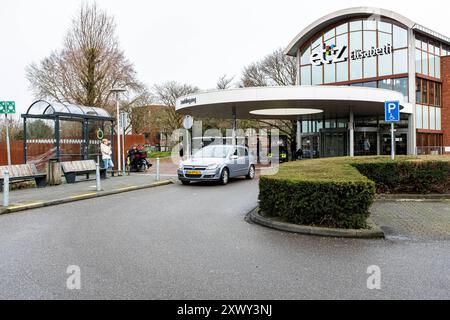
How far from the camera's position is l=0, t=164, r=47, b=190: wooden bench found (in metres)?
12.5

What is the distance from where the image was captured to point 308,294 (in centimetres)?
387

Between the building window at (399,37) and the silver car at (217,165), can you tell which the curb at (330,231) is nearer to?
the silver car at (217,165)

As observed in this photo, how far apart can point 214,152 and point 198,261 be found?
34.5 ft

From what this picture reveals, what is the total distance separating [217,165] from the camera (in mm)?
14250

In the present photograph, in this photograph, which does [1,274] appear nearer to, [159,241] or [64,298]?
[64,298]

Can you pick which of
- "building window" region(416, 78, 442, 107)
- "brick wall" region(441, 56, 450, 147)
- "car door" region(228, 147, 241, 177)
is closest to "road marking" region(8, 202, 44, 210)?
"car door" region(228, 147, 241, 177)

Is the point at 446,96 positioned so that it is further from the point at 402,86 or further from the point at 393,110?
the point at 393,110

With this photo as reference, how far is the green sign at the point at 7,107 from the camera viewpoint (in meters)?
12.2

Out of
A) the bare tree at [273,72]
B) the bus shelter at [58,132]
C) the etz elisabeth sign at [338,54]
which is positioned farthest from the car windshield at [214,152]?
the bare tree at [273,72]

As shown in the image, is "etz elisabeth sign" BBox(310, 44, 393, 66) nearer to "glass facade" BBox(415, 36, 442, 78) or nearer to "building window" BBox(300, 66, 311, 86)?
"building window" BBox(300, 66, 311, 86)

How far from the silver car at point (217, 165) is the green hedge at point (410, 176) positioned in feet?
17.3

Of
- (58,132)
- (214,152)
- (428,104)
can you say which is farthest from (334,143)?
(58,132)
